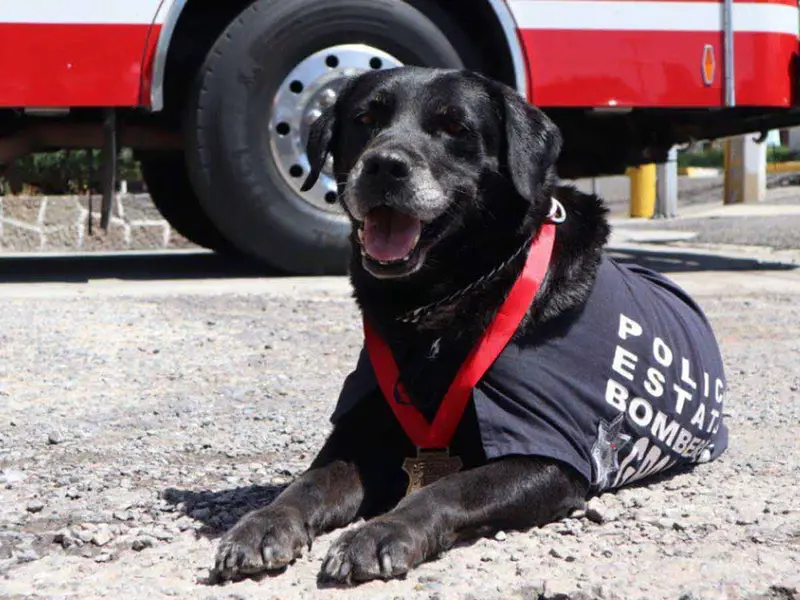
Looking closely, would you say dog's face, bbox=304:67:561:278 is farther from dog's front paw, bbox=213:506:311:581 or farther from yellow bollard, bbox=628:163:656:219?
yellow bollard, bbox=628:163:656:219

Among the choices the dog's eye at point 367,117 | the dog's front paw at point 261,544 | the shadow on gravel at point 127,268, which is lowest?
the dog's front paw at point 261,544

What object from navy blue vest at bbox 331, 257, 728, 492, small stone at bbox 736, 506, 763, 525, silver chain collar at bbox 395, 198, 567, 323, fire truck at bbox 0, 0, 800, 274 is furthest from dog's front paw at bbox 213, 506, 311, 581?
fire truck at bbox 0, 0, 800, 274

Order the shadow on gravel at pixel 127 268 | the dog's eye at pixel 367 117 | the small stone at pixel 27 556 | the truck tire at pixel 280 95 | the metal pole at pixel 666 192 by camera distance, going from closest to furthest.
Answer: the small stone at pixel 27 556 → the dog's eye at pixel 367 117 → the truck tire at pixel 280 95 → the shadow on gravel at pixel 127 268 → the metal pole at pixel 666 192

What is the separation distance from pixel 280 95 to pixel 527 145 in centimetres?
373

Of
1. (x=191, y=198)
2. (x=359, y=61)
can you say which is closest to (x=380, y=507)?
(x=359, y=61)

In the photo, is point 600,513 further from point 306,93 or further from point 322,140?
point 306,93

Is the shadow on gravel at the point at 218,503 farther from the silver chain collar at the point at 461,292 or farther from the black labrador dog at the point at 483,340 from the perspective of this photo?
the silver chain collar at the point at 461,292

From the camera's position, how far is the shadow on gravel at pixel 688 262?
8.02 m

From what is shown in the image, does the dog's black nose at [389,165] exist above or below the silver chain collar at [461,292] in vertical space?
above

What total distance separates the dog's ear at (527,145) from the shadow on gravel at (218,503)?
0.95 m

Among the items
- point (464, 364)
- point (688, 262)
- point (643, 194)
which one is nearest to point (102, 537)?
point (464, 364)

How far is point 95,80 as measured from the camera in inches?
250

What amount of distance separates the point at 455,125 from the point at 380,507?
928 millimetres

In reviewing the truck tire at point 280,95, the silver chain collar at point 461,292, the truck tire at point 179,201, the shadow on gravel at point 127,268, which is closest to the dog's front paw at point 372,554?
the silver chain collar at point 461,292
